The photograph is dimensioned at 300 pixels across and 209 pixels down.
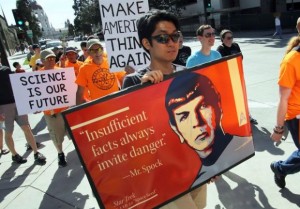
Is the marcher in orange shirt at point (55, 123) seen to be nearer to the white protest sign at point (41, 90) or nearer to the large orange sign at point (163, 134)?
the white protest sign at point (41, 90)

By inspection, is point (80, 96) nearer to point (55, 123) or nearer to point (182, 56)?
point (55, 123)

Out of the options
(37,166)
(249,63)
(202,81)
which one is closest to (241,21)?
(249,63)

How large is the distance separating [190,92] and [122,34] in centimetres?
224

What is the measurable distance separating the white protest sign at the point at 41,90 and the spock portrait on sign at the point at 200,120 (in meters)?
3.22

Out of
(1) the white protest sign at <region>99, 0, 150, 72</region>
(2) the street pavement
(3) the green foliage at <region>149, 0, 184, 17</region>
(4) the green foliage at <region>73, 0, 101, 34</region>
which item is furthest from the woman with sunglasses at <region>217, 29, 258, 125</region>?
(4) the green foliage at <region>73, 0, 101, 34</region>

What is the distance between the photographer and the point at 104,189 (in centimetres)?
185

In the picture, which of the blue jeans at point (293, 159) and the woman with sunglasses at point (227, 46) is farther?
the woman with sunglasses at point (227, 46)

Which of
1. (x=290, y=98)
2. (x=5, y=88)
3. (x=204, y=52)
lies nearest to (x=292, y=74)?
(x=290, y=98)

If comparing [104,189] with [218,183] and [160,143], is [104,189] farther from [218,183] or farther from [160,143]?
[218,183]

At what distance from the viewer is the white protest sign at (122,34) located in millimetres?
4074

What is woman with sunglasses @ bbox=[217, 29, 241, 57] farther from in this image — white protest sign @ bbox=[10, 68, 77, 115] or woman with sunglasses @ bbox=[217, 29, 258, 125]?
white protest sign @ bbox=[10, 68, 77, 115]

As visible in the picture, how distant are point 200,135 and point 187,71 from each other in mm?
433

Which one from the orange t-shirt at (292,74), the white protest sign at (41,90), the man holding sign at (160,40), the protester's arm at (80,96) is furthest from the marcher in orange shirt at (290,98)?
the white protest sign at (41,90)

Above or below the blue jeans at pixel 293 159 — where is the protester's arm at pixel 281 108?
above
